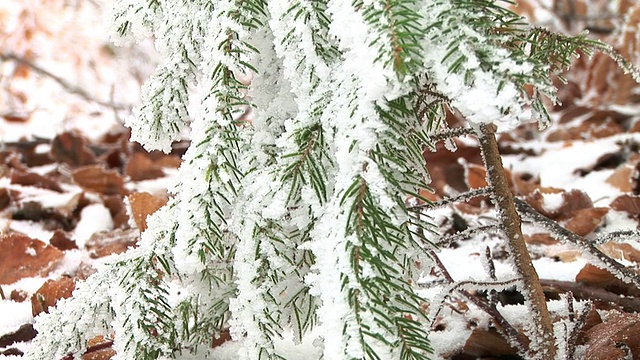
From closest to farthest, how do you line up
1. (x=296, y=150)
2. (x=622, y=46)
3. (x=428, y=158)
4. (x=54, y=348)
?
(x=296, y=150), (x=54, y=348), (x=428, y=158), (x=622, y=46)

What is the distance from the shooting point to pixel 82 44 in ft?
24.3

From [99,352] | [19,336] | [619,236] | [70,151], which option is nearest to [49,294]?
[19,336]

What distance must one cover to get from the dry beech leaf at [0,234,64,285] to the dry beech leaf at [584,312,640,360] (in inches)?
47.5

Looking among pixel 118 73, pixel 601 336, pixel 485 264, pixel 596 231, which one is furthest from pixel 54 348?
pixel 118 73

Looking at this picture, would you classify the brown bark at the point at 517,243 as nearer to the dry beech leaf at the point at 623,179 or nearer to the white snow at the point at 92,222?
the dry beech leaf at the point at 623,179

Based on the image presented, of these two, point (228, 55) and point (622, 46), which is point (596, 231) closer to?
point (228, 55)

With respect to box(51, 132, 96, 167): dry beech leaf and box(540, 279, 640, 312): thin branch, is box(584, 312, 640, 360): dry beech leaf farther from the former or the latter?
box(51, 132, 96, 167): dry beech leaf

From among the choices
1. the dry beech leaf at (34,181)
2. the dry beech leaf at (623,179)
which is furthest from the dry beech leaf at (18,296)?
the dry beech leaf at (623,179)

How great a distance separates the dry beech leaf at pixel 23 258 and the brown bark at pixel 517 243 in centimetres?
110

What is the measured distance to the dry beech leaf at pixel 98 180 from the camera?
7.19 feet

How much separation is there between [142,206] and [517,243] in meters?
0.95

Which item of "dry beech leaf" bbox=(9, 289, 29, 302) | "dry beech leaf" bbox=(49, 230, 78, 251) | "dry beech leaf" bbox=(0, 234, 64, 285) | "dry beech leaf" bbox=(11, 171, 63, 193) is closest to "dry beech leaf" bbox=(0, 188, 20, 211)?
"dry beech leaf" bbox=(11, 171, 63, 193)

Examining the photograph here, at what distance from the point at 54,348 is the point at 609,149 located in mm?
2058

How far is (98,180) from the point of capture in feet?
7.25
